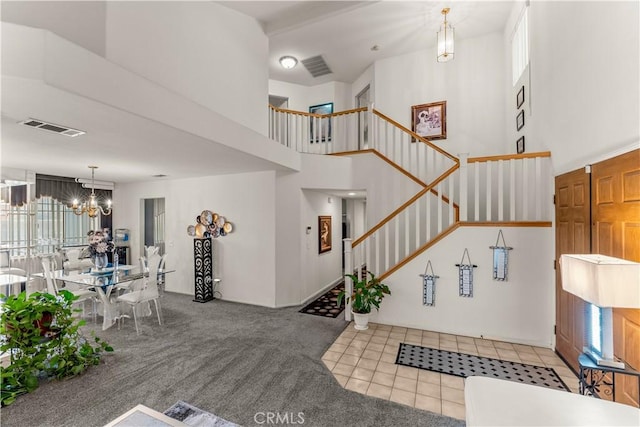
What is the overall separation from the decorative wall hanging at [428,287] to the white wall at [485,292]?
0.18 feet

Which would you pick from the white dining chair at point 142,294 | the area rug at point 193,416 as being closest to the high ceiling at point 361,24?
the white dining chair at point 142,294

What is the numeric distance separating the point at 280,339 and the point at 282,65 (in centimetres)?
565

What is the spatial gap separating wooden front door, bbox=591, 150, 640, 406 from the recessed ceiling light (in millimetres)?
5573

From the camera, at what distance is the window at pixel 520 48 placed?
4160mm

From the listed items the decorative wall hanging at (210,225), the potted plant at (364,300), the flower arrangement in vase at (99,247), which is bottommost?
the potted plant at (364,300)

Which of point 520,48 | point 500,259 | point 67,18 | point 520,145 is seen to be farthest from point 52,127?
point 520,48

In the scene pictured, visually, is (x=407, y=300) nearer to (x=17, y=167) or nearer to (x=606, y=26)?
(x=606, y=26)

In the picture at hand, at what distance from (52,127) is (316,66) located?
5.18 meters

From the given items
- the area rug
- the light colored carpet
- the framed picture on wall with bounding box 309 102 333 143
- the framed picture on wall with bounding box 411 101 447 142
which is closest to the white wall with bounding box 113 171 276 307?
the light colored carpet

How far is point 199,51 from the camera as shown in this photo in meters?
3.21

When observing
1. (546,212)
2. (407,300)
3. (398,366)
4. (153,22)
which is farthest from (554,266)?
(153,22)

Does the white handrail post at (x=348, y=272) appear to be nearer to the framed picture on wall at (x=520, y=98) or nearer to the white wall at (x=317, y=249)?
the white wall at (x=317, y=249)

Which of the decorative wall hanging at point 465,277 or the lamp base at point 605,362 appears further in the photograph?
the decorative wall hanging at point 465,277

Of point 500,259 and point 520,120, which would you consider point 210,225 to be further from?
point 520,120
